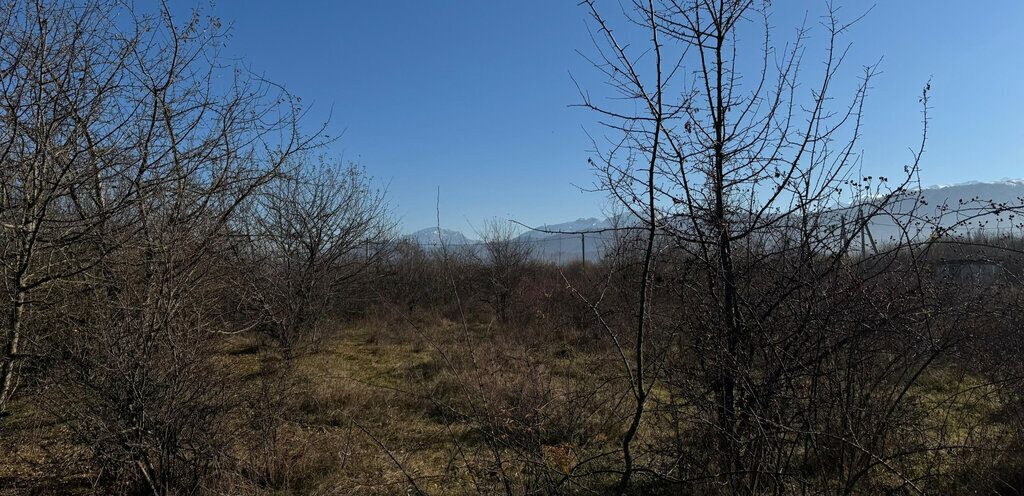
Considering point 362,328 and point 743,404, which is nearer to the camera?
point 743,404

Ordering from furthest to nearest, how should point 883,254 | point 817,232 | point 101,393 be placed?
point 101,393 < point 883,254 < point 817,232

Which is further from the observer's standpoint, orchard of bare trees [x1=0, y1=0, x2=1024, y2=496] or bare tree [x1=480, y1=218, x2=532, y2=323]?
bare tree [x1=480, y1=218, x2=532, y2=323]

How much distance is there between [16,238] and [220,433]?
2.11 meters

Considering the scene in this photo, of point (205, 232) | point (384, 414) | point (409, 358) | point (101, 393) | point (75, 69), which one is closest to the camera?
point (101, 393)

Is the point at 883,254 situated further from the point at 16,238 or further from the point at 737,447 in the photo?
the point at 16,238

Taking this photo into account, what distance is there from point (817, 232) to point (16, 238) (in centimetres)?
535

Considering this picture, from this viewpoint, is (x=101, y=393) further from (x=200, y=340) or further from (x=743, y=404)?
(x=743, y=404)

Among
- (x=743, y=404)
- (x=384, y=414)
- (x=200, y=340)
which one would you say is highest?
(x=200, y=340)

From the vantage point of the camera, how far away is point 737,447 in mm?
2418

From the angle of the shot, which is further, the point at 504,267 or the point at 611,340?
the point at 504,267

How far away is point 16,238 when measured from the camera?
352 cm

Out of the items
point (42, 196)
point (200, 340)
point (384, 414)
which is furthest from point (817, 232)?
point (42, 196)

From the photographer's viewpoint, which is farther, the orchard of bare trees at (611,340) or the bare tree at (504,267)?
the bare tree at (504,267)

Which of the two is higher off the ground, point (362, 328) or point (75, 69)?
point (75, 69)
